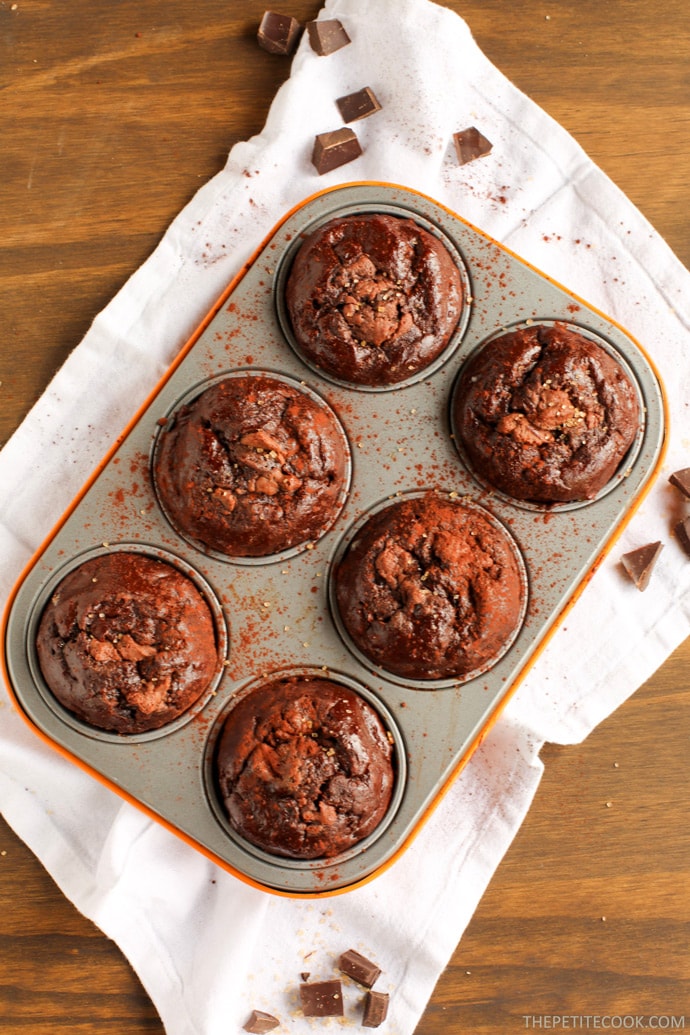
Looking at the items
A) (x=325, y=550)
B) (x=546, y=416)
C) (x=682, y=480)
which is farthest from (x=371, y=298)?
(x=682, y=480)

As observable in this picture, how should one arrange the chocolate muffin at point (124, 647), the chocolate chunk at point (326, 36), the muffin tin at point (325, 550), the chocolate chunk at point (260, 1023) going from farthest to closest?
the chocolate chunk at point (326, 36), the chocolate chunk at point (260, 1023), the muffin tin at point (325, 550), the chocolate muffin at point (124, 647)

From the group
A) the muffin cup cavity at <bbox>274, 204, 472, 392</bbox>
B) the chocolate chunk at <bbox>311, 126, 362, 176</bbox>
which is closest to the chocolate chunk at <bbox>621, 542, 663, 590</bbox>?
the muffin cup cavity at <bbox>274, 204, 472, 392</bbox>

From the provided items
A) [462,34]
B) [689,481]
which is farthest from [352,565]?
[462,34]

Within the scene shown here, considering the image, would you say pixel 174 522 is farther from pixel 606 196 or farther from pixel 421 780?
pixel 606 196

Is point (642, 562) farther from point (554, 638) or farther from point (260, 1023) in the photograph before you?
point (260, 1023)

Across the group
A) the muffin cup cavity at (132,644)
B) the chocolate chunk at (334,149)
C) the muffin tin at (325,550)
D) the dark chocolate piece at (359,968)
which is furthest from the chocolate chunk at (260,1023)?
the chocolate chunk at (334,149)

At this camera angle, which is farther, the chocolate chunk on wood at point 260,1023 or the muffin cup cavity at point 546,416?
the chocolate chunk on wood at point 260,1023

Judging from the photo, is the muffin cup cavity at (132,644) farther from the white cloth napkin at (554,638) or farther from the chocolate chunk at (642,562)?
the chocolate chunk at (642,562)
